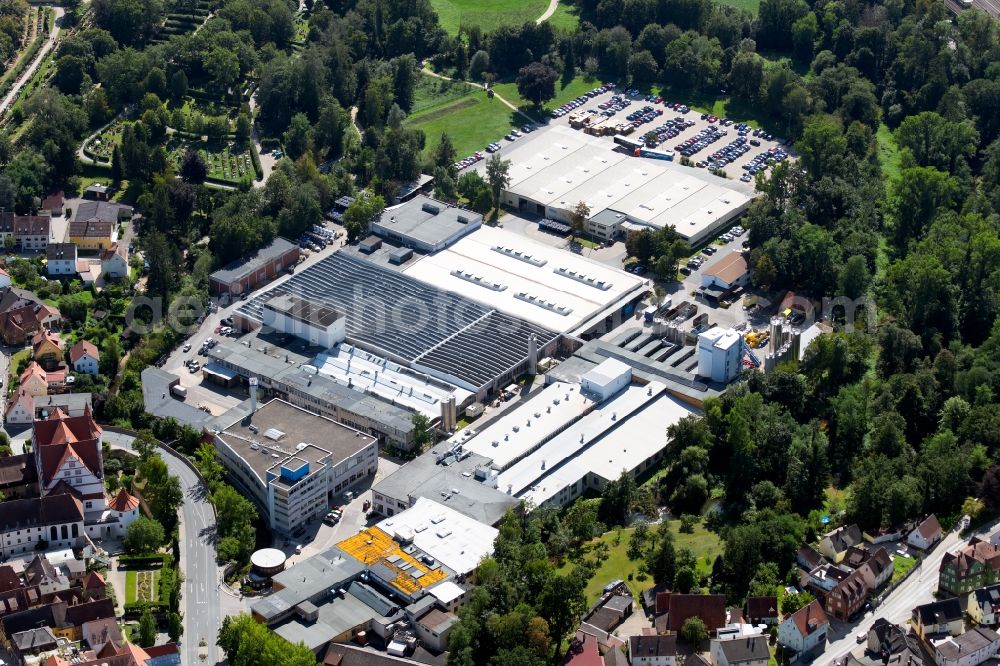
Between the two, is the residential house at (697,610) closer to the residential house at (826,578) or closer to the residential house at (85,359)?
the residential house at (826,578)

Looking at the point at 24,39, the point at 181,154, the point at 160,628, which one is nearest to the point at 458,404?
the point at 160,628

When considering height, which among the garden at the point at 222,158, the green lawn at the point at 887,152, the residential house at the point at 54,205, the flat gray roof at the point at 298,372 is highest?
the green lawn at the point at 887,152

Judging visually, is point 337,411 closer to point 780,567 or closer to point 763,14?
point 780,567

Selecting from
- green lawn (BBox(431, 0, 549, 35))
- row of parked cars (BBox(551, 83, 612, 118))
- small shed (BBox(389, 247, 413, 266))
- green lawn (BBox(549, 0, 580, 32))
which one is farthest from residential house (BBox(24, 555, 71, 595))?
green lawn (BBox(549, 0, 580, 32))

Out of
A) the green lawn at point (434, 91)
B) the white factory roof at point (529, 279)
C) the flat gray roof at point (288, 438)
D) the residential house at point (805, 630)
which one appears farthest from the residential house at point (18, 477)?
the green lawn at point (434, 91)

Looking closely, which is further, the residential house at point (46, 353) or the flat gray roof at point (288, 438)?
the residential house at point (46, 353)
